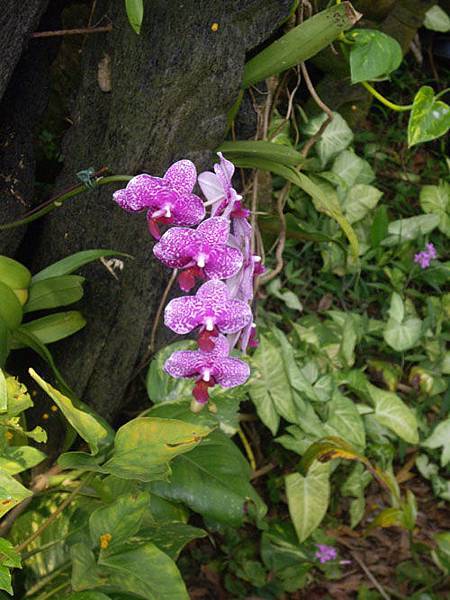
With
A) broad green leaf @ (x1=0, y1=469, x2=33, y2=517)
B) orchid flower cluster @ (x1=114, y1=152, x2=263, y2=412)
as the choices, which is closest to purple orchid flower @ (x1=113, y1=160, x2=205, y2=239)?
orchid flower cluster @ (x1=114, y1=152, x2=263, y2=412)

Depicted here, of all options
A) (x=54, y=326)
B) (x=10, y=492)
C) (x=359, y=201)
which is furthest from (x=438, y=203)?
(x=10, y=492)

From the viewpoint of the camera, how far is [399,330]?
2.22m

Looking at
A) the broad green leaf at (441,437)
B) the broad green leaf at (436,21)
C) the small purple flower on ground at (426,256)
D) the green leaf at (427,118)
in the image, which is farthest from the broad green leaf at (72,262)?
the broad green leaf at (436,21)

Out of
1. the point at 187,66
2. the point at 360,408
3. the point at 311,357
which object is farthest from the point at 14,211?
the point at 360,408

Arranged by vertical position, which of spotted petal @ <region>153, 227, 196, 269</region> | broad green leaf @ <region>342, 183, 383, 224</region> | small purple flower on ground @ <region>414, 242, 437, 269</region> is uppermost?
spotted petal @ <region>153, 227, 196, 269</region>

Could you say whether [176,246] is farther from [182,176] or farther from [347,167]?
[347,167]

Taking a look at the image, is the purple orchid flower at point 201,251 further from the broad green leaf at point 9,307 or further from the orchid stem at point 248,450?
the orchid stem at point 248,450

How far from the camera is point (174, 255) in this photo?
3.09 ft

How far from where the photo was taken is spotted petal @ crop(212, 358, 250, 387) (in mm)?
979

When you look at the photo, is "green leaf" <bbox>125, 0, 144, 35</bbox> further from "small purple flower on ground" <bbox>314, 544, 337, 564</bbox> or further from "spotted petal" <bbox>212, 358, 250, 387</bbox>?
"small purple flower on ground" <bbox>314, 544, 337, 564</bbox>

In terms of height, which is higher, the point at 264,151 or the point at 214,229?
the point at 214,229

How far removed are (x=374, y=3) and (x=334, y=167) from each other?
54cm

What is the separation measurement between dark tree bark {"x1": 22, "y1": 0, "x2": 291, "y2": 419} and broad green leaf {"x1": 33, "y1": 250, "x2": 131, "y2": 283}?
10 centimetres

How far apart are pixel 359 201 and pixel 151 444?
5.27 feet
